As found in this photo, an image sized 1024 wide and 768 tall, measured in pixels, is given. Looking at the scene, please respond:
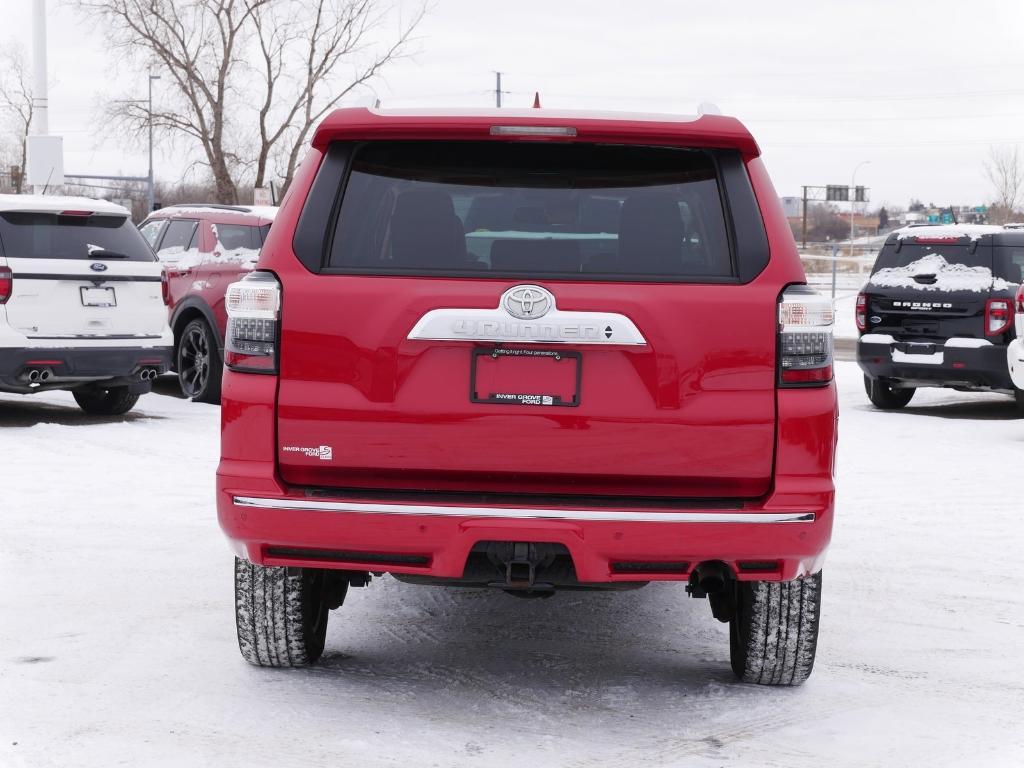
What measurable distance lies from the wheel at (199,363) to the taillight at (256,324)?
354 inches

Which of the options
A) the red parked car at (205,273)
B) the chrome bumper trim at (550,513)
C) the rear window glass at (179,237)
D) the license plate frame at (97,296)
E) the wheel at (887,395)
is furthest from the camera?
the wheel at (887,395)

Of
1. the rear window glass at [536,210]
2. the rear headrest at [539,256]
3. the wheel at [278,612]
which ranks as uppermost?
the rear window glass at [536,210]

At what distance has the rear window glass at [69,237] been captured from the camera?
1106cm

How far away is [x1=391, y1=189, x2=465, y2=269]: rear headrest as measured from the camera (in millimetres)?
4246

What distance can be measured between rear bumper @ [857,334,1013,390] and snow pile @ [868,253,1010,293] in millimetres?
503

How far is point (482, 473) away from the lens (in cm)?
414

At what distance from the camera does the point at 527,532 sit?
13.3 feet

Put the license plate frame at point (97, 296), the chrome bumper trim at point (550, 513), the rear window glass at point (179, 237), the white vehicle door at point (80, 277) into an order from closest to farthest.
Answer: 1. the chrome bumper trim at point (550, 513)
2. the white vehicle door at point (80, 277)
3. the license plate frame at point (97, 296)
4. the rear window glass at point (179, 237)

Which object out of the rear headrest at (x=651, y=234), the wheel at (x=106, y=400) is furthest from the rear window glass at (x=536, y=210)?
the wheel at (x=106, y=400)

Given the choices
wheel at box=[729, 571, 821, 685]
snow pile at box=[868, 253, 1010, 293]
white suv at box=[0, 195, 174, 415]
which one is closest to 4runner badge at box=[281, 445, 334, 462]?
wheel at box=[729, 571, 821, 685]

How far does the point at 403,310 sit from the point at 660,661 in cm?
186

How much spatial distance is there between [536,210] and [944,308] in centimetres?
987

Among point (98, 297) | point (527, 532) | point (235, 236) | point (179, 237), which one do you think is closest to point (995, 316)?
point (235, 236)

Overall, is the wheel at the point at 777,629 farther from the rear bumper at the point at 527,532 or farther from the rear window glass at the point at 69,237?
the rear window glass at the point at 69,237
